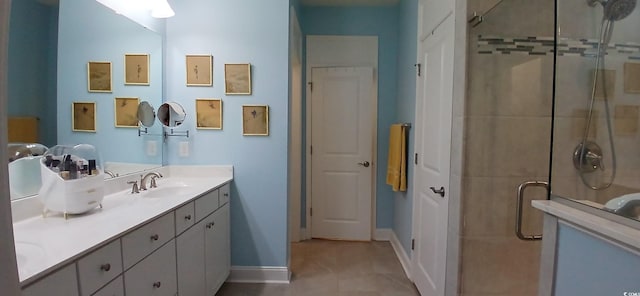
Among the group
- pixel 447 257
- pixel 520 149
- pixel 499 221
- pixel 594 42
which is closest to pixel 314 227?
pixel 447 257

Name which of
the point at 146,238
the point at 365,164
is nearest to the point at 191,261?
the point at 146,238

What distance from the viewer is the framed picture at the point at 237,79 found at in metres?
2.21

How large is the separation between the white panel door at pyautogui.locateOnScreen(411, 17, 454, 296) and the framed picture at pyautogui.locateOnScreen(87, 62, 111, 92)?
213 centimetres

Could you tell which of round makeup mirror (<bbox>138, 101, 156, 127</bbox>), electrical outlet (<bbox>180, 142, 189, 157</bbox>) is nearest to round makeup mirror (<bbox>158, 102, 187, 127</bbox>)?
round makeup mirror (<bbox>138, 101, 156, 127</bbox>)

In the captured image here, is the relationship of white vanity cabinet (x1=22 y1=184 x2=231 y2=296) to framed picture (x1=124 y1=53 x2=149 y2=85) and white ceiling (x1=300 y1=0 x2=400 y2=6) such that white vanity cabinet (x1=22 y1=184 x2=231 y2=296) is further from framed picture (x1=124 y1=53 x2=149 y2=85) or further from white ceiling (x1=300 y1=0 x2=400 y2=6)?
white ceiling (x1=300 y1=0 x2=400 y2=6)

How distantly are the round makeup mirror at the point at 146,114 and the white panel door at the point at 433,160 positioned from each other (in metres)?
2.12

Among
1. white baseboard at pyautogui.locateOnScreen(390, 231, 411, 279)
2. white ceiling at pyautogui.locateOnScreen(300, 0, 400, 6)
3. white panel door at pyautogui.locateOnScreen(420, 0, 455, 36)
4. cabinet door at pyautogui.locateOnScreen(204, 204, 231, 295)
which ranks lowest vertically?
white baseboard at pyautogui.locateOnScreen(390, 231, 411, 279)

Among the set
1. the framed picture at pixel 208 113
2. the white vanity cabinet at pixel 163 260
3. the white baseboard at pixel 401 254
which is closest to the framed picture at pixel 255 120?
the framed picture at pixel 208 113

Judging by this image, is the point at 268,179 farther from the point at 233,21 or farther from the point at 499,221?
the point at 499,221

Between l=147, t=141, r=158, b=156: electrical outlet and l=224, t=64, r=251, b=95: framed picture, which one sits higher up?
l=224, t=64, r=251, b=95: framed picture

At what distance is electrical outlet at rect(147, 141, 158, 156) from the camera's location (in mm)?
2107

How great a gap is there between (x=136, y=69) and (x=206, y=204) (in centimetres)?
112

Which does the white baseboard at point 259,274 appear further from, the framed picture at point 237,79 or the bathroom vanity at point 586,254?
the bathroom vanity at point 586,254

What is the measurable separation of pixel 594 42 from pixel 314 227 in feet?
9.24
